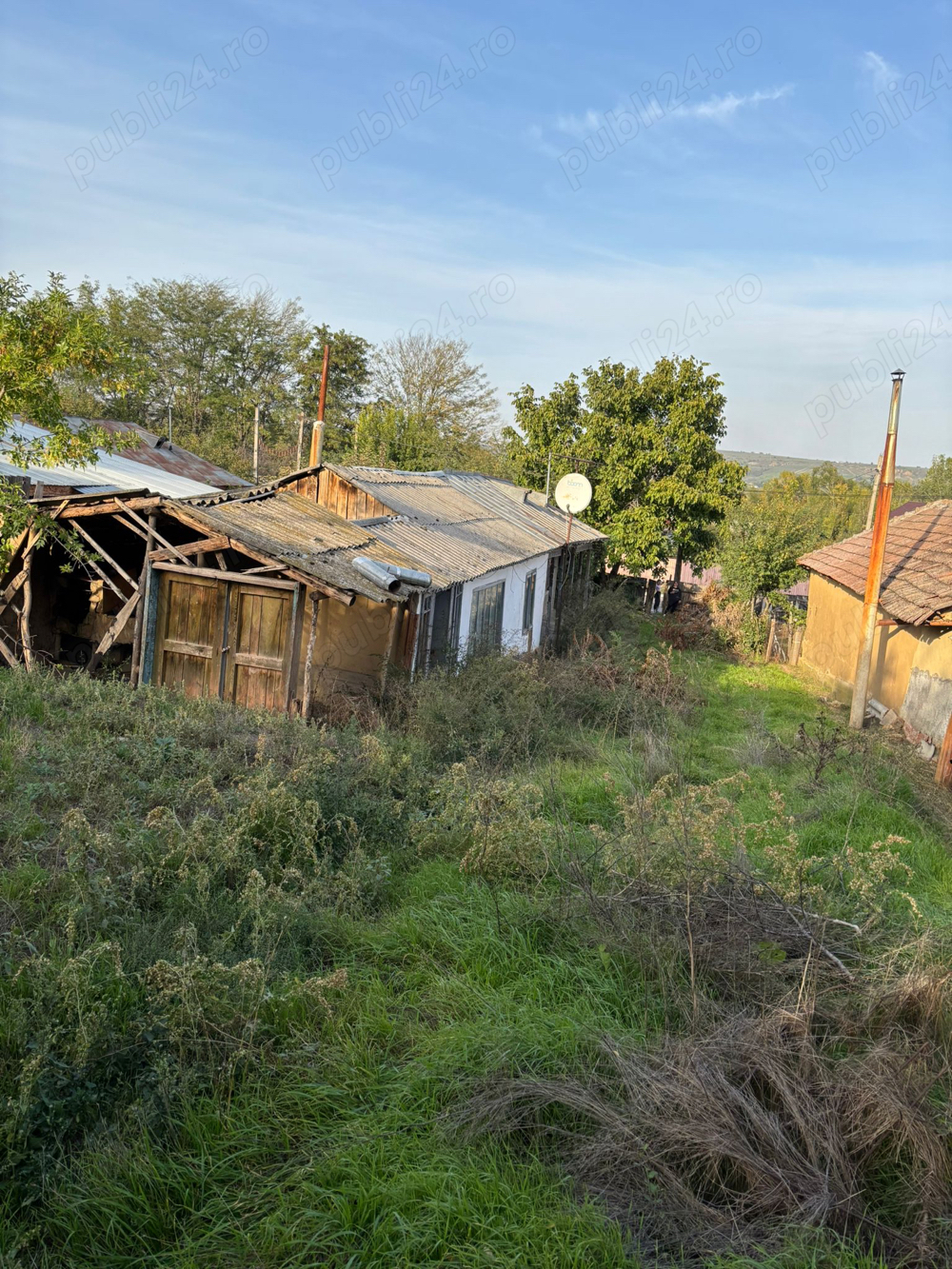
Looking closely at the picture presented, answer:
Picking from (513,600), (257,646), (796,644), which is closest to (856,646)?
(796,644)

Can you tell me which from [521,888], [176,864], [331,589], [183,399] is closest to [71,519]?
[331,589]

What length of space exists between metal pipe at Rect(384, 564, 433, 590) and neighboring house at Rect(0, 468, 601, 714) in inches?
0.8

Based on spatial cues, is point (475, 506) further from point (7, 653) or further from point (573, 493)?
point (7, 653)

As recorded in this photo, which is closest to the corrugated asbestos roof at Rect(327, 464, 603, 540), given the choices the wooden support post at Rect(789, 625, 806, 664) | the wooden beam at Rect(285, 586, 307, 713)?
the wooden beam at Rect(285, 586, 307, 713)

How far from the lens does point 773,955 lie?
13.6 ft

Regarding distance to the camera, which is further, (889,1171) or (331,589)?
(331,589)

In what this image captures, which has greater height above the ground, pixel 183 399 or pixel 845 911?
pixel 183 399

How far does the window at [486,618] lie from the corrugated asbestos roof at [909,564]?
586cm

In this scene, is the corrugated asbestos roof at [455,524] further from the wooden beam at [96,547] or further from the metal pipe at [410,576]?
the wooden beam at [96,547]

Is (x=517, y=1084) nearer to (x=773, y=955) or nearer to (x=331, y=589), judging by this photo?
(x=773, y=955)

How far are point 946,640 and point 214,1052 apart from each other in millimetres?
10498

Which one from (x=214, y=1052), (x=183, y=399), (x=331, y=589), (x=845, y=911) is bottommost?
(x=214, y=1052)

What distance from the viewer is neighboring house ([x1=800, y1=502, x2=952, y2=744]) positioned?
11.0 m

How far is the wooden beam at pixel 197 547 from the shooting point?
382 inches
